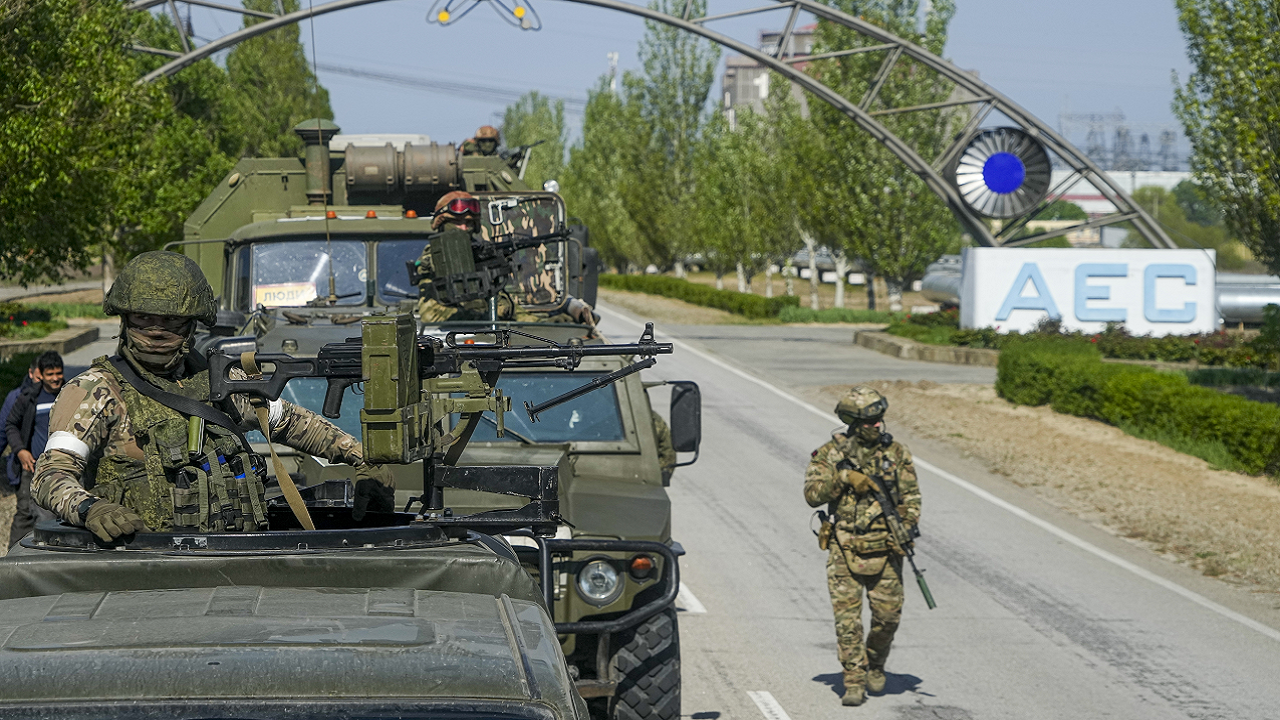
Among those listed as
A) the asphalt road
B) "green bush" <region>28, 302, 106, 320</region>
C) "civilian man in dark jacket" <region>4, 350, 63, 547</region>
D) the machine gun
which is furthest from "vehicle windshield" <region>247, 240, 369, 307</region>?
"green bush" <region>28, 302, 106, 320</region>

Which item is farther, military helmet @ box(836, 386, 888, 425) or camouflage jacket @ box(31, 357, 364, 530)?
military helmet @ box(836, 386, 888, 425)

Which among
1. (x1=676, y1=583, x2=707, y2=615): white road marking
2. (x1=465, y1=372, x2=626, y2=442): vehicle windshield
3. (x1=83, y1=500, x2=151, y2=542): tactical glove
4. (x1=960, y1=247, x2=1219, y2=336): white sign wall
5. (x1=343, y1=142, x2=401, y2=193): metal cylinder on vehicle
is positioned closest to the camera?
(x1=83, y1=500, x2=151, y2=542): tactical glove

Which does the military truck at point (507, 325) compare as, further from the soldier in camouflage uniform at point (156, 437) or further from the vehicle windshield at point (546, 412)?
the soldier in camouflage uniform at point (156, 437)

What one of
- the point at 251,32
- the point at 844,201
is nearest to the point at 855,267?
the point at 844,201

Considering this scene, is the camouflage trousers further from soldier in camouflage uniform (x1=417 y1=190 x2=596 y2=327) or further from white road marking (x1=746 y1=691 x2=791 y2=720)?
soldier in camouflage uniform (x1=417 y1=190 x2=596 y2=327)

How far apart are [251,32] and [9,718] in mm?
22434

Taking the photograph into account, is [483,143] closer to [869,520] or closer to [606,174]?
[869,520]

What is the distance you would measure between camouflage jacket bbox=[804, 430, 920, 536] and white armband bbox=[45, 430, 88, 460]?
482 cm

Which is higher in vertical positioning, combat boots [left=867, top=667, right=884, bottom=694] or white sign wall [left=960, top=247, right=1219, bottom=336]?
white sign wall [left=960, top=247, right=1219, bottom=336]

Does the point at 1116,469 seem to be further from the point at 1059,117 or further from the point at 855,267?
the point at 1059,117

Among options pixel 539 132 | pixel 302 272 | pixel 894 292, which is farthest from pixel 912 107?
pixel 539 132

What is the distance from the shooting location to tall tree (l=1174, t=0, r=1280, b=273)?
20203 millimetres

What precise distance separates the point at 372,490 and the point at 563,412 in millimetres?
3018

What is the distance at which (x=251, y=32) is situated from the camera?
2345 centimetres
